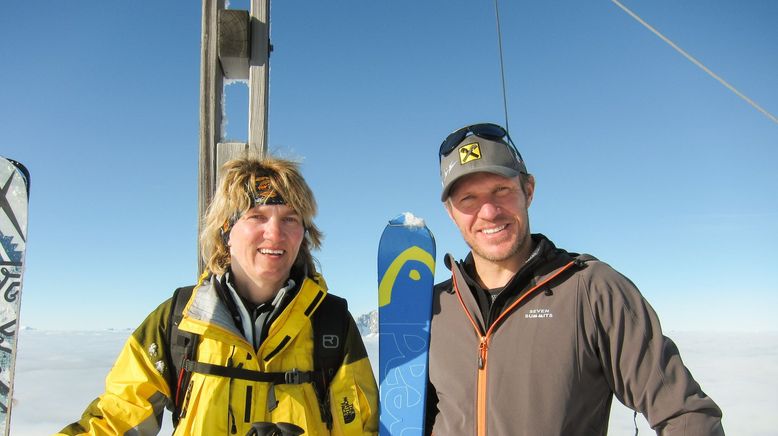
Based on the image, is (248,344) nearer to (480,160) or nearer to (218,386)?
(218,386)

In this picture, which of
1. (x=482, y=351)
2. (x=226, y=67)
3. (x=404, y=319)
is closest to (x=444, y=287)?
(x=404, y=319)

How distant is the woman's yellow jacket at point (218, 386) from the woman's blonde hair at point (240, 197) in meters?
0.18

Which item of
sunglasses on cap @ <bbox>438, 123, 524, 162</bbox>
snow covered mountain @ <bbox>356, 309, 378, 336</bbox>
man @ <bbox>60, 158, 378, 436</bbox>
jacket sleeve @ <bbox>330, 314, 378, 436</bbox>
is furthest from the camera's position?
snow covered mountain @ <bbox>356, 309, 378, 336</bbox>

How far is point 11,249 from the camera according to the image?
8.49 ft

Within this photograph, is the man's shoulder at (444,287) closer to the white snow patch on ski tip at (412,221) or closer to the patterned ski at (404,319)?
the patterned ski at (404,319)

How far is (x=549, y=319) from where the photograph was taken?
5.71 feet

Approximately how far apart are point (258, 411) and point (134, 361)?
0.54 metres

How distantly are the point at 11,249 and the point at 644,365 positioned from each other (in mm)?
3149

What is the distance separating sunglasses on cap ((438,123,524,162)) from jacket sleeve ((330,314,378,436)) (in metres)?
0.97

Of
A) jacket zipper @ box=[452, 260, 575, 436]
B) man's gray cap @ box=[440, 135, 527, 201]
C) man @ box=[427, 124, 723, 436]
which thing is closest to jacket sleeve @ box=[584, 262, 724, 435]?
man @ box=[427, 124, 723, 436]

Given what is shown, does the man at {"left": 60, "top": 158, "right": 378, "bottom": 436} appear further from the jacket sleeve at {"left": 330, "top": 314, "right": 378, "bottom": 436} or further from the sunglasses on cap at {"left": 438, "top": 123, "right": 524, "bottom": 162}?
the sunglasses on cap at {"left": 438, "top": 123, "right": 524, "bottom": 162}

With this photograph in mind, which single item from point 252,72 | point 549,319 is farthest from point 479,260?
point 252,72

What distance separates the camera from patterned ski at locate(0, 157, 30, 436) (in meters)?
2.43

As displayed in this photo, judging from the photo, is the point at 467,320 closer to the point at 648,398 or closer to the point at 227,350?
the point at 648,398
